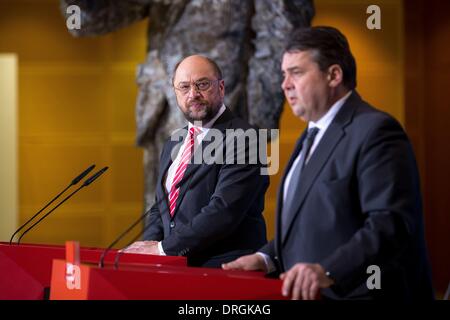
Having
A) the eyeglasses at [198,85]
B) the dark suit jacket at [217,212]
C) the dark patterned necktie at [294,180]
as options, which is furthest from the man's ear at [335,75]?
the eyeglasses at [198,85]

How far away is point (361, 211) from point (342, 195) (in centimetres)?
5

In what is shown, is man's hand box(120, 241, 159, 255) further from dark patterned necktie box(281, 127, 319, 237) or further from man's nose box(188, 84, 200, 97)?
dark patterned necktie box(281, 127, 319, 237)

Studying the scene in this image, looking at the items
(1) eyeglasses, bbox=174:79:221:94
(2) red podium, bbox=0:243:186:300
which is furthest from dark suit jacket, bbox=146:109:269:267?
(2) red podium, bbox=0:243:186:300

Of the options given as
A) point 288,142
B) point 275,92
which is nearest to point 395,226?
point 275,92

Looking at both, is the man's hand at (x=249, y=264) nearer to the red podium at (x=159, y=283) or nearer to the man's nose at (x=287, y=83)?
the red podium at (x=159, y=283)

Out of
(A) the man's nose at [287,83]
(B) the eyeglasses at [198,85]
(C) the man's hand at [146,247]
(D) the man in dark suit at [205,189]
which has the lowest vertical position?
(C) the man's hand at [146,247]

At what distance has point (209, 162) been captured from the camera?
2832 millimetres

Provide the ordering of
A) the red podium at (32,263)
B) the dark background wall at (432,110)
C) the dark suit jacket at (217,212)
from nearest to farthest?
the red podium at (32,263) → the dark suit jacket at (217,212) → the dark background wall at (432,110)

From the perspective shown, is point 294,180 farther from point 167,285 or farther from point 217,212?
point 217,212

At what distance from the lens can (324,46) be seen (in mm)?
1956

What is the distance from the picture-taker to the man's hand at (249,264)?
6.84 ft

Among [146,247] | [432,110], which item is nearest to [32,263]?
[146,247]
